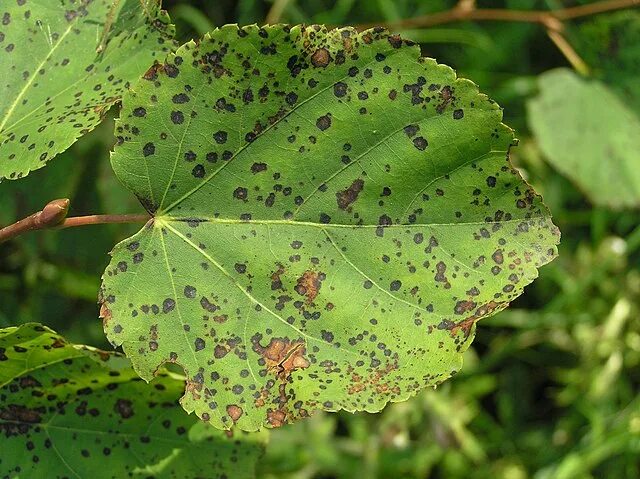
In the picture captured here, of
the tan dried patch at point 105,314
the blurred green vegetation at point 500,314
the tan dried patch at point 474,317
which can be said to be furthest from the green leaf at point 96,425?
the blurred green vegetation at point 500,314

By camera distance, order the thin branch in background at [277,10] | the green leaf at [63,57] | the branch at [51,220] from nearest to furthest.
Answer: the branch at [51,220], the green leaf at [63,57], the thin branch in background at [277,10]

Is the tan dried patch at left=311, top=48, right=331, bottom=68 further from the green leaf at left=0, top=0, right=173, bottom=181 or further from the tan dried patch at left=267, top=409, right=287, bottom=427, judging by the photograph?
the tan dried patch at left=267, top=409, right=287, bottom=427

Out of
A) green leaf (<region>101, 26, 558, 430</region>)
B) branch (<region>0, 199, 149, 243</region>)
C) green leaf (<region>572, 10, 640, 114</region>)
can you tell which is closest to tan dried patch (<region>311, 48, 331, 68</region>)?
green leaf (<region>101, 26, 558, 430</region>)

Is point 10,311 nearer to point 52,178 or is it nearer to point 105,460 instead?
point 52,178

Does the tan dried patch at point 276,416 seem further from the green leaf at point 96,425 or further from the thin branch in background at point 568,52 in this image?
the thin branch in background at point 568,52

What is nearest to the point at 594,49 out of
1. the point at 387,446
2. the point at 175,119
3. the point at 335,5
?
the point at 335,5

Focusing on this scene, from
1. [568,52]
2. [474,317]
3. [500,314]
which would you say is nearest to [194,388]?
[474,317]
